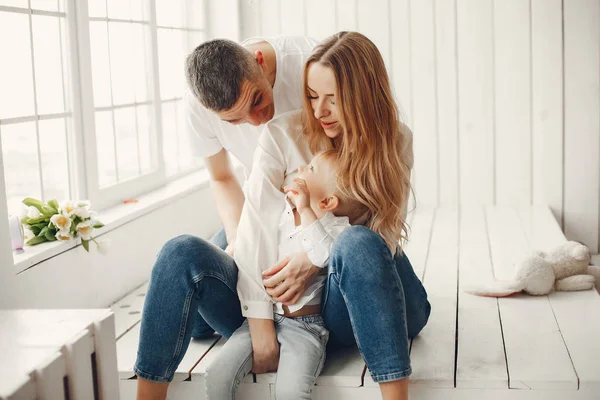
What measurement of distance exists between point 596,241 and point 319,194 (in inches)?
102

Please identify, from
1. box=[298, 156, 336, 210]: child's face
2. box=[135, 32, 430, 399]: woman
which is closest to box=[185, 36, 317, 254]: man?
box=[135, 32, 430, 399]: woman

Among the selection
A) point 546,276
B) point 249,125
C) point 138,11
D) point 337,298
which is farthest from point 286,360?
point 138,11

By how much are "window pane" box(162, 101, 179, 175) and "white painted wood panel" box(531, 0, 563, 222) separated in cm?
187

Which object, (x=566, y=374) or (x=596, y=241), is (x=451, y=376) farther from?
(x=596, y=241)

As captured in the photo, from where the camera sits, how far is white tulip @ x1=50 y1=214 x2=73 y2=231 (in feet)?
7.84

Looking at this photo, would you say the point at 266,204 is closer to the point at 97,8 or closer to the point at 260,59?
the point at 260,59

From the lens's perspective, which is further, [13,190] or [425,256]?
[425,256]

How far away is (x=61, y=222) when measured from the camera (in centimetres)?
240

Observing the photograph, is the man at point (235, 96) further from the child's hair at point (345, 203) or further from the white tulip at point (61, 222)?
the white tulip at point (61, 222)

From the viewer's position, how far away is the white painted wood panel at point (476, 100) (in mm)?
4168

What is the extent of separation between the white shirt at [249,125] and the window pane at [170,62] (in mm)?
1333

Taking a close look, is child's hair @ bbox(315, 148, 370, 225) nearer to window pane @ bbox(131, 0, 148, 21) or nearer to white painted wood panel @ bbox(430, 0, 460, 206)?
window pane @ bbox(131, 0, 148, 21)

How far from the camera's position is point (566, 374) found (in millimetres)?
1935

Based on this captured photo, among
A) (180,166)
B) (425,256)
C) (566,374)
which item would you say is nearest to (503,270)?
(425,256)
